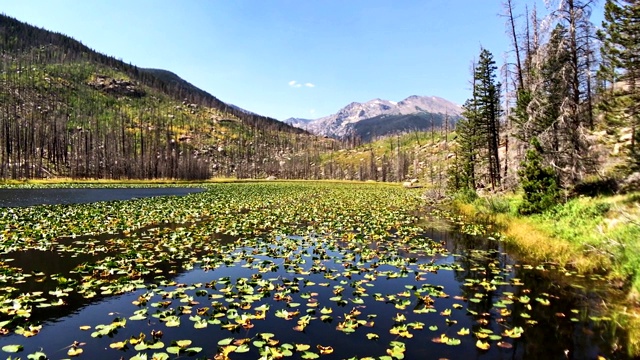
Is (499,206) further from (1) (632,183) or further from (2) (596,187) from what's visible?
(1) (632,183)

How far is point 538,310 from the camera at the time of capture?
9.08m

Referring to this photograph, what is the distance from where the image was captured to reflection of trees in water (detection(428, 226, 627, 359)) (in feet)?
23.4

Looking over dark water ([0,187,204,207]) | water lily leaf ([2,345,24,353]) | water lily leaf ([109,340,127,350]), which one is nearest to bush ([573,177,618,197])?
water lily leaf ([109,340,127,350])

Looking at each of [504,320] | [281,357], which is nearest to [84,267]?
[281,357]

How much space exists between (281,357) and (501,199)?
24997mm

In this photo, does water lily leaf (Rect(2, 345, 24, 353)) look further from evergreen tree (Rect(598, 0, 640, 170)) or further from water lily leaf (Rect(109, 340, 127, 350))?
evergreen tree (Rect(598, 0, 640, 170))

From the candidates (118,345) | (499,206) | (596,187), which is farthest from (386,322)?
(596,187)

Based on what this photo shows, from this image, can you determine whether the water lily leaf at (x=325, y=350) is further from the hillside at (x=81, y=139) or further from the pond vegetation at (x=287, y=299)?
the hillside at (x=81, y=139)

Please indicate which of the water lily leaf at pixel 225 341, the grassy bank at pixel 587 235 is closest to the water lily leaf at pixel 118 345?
the water lily leaf at pixel 225 341

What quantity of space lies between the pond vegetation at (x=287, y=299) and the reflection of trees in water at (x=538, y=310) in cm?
5

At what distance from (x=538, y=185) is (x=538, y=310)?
14291 millimetres

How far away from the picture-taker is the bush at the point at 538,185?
2041 cm

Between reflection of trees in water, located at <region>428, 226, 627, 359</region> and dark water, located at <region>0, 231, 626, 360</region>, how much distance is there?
0.08 ft

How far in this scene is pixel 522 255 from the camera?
1533 centimetres
